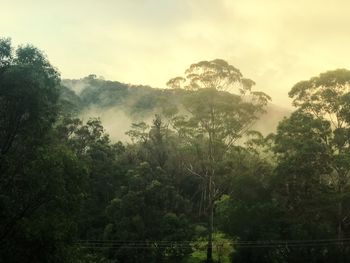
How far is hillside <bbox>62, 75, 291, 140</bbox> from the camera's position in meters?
112

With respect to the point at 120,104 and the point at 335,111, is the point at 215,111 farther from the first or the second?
the point at 120,104

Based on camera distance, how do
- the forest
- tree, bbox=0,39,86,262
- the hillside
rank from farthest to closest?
the hillside, the forest, tree, bbox=0,39,86,262

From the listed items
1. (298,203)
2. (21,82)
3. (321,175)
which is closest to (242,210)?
(298,203)

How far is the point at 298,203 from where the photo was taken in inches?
1416

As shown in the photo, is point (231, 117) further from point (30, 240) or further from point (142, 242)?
point (30, 240)

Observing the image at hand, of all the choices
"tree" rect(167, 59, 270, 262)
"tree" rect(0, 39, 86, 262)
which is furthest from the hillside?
"tree" rect(0, 39, 86, 262)

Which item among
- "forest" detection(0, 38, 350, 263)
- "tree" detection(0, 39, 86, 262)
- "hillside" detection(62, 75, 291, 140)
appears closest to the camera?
"tree" detection(0, 39, 86, 262)

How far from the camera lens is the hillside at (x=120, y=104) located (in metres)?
112

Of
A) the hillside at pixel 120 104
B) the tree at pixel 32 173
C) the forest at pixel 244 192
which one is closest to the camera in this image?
the tree at pixel 32 173

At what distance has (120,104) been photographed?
12344 cm

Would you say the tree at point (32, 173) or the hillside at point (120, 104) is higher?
the hillside at point (120, 104)

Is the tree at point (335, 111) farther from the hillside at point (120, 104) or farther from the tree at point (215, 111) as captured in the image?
the hillside at point (120, 104)

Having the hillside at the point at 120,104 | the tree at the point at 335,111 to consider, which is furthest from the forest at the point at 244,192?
the hillside at the point at 120,104

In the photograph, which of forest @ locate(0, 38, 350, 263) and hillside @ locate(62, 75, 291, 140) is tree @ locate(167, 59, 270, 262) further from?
hillside @ locate(62, 75, 291, 140)
